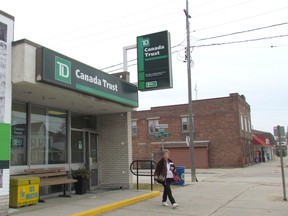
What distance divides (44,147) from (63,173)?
107 centimetres

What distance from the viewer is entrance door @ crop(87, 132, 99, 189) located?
46.8 ft

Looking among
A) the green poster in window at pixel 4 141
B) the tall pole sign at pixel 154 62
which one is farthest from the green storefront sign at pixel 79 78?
the green poster in window at pixel 4 141

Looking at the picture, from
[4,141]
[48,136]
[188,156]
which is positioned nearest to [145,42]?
[48,136]

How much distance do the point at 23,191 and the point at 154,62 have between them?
275 inches

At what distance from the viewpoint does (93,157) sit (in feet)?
47.9

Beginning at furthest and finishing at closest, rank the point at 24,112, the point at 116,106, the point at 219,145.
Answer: the point at 219,145 → the point at 116,106 → the point at 24,112

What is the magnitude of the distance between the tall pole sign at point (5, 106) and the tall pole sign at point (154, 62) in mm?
6043

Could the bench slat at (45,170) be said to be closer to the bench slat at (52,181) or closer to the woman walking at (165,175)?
the bench slat at (52,181)

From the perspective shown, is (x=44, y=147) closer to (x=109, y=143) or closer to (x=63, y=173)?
(x=63, y=173)

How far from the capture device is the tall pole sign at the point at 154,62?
13.5 metres

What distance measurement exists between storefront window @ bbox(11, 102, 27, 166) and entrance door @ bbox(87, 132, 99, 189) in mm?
3615

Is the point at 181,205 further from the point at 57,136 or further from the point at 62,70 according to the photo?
the point at 62,70

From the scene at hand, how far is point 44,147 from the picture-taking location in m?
11.9

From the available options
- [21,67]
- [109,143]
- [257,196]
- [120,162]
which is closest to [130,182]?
[120,162]
